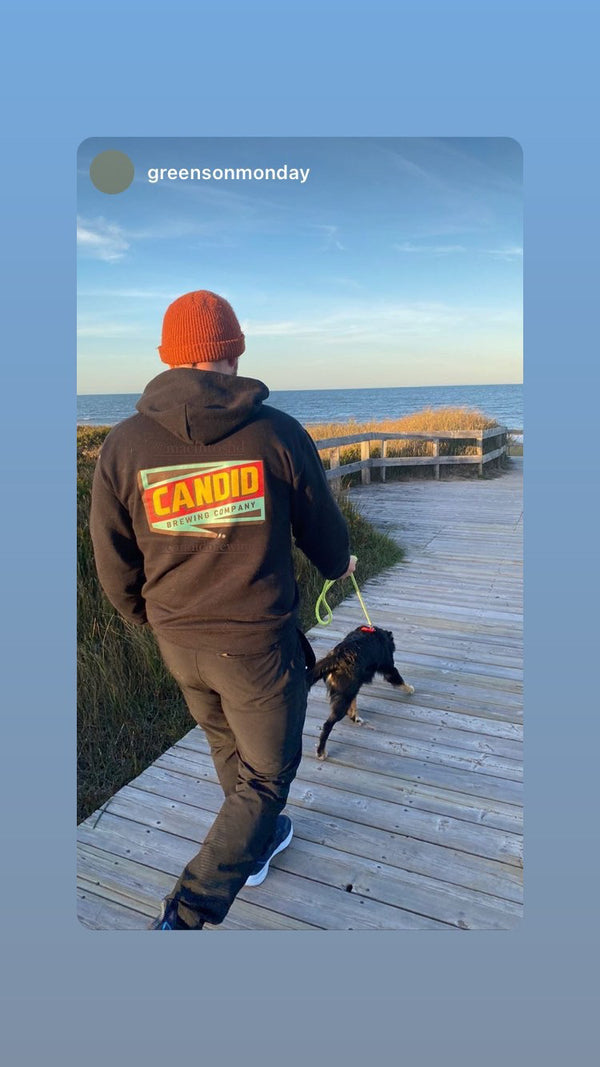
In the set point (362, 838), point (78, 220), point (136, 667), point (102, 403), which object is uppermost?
point (78, 220)

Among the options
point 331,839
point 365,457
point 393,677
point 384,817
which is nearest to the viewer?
point 331,839

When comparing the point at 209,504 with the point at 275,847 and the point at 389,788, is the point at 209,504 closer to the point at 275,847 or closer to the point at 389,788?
the point at 275,847

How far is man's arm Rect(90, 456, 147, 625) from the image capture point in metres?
1.95

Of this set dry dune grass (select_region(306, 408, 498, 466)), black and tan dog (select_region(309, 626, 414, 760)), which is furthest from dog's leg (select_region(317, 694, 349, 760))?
dry dune grass (select_region(306, 408, 498, 466))

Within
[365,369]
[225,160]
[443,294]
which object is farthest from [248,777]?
[443,294]

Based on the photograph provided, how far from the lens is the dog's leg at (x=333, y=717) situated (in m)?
3.03

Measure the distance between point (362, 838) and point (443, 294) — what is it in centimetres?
281

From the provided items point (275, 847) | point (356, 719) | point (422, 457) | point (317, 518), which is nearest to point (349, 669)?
point (356, 719)

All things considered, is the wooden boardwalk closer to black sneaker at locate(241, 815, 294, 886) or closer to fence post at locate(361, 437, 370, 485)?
black sneaker at locate(241, 815, 294, 886)

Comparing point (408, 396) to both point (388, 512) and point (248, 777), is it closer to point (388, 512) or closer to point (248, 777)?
point (388, 512)

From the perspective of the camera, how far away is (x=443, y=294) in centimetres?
368

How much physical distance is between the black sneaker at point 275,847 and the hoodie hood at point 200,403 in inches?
58.1

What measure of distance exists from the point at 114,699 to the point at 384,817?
1.65 m

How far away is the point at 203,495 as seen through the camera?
1.86 metres
